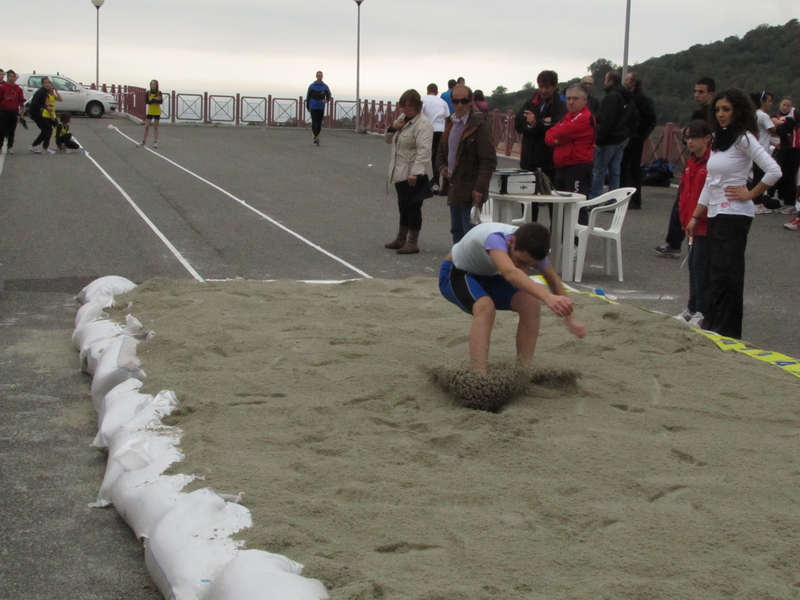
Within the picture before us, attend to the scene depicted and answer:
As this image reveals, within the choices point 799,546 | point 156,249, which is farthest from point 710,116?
point 156,249

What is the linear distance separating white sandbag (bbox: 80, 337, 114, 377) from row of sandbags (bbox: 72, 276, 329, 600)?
0.08 metres

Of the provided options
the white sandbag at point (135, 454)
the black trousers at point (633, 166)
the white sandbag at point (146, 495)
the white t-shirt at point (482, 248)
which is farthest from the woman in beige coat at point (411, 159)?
the white sandbag at point (146, 495)

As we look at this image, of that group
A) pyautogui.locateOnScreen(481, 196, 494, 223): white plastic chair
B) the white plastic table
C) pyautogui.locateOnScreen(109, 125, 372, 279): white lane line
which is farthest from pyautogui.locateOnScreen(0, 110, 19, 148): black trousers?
the white plastic table

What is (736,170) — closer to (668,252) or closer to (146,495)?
(668,252)

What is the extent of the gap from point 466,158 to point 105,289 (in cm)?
349

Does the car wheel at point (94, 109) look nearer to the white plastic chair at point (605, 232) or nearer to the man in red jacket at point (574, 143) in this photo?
the man in red jacket at point (574, 143)

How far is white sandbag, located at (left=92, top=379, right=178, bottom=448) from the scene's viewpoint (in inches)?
153

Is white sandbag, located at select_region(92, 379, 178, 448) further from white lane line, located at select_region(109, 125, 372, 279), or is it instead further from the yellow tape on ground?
white lane line, located at select_region(109, 125, 372, 279)

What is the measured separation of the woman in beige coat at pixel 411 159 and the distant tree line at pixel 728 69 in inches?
537

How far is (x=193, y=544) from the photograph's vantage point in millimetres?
2805

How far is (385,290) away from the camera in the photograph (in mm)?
6980

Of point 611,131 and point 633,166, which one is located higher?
point 611,131

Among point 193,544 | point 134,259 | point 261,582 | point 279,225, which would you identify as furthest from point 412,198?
point 261,582

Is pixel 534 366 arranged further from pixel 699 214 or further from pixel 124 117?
pixel 124 117
